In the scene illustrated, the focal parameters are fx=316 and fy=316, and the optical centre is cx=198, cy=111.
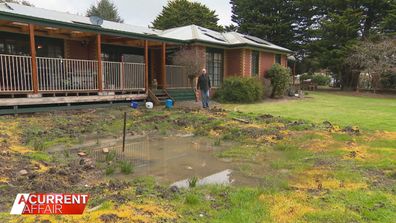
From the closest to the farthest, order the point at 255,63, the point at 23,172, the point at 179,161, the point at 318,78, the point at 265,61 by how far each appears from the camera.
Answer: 1. the point at 23,172
2. the point at 179,161
3. the point at 255,63
4. the point at 265,61
5. the point at 318,78

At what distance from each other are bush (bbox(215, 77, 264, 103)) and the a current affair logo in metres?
13.8

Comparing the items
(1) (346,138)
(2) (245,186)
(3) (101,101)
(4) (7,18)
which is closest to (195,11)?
(3) (101,101)

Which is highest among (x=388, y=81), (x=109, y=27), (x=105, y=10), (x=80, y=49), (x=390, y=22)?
(x=105, y=10)

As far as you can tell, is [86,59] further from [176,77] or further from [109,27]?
[176,77]

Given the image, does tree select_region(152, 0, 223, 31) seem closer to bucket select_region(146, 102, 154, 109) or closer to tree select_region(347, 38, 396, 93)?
tree select_region(347, 38, 396, 93)

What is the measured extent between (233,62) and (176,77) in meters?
4.20

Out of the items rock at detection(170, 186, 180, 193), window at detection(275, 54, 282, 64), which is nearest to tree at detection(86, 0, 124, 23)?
window at detection(275, 54, 282, 64)

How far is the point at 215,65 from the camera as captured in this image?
59.0 ft

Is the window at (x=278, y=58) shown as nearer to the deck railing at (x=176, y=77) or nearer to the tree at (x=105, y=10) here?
the deck railing at (x=176, y=77)

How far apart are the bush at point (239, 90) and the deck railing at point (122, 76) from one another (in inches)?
177

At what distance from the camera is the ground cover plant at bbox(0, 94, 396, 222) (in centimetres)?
341

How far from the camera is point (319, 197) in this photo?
155 inches

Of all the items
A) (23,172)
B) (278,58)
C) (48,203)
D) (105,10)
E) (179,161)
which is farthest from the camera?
(105,10)

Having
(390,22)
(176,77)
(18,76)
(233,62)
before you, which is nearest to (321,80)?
(390,22)
